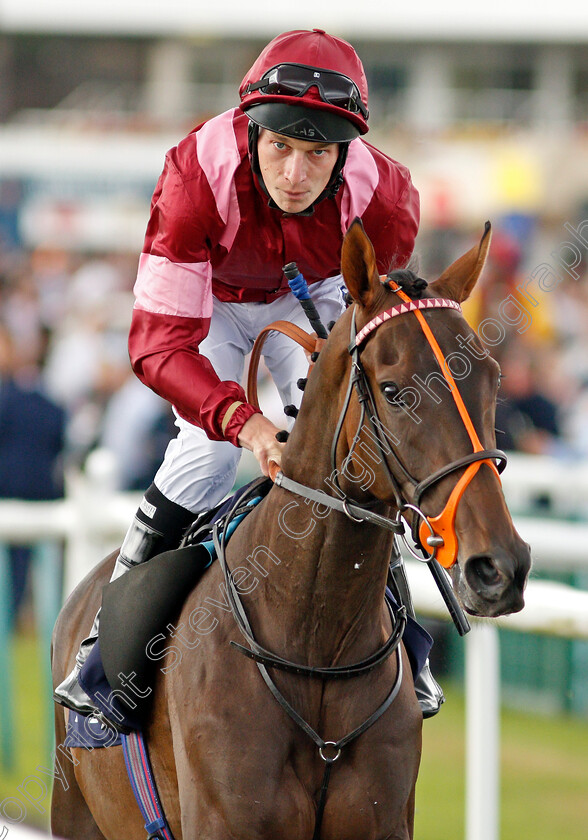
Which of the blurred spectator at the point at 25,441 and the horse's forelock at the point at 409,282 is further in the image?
the blurred spectator at the point at 25,441

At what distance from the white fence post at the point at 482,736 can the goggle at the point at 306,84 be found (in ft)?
6.02

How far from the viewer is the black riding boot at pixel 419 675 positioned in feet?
10.8

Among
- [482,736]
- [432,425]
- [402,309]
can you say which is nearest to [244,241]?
[402,309]

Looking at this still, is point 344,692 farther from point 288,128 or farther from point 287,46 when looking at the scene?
point 287,46

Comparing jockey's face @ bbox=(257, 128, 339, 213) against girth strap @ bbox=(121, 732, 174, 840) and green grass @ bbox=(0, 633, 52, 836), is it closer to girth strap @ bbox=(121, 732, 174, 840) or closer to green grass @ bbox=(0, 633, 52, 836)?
girth strap @ bbox=(121, 732, 174, 840)

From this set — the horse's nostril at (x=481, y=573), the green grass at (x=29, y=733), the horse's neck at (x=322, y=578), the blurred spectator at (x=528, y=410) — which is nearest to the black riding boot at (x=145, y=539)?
the horse's neck at (x=322, y=578)

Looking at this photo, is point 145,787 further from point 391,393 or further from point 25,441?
point 25,441

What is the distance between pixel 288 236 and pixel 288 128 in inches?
13.3

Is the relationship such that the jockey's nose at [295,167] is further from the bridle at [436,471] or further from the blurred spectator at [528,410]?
the blurred spectator at [528,410]

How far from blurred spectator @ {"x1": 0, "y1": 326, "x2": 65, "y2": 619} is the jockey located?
6.00 metres

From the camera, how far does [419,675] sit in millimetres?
3314

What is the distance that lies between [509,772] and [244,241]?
12.7ft

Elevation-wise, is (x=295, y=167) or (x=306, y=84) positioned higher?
(x=306, y=84)

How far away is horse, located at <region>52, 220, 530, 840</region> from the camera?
2.53 meters
